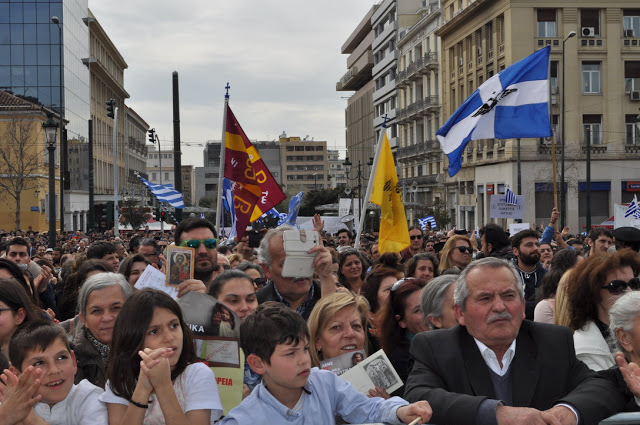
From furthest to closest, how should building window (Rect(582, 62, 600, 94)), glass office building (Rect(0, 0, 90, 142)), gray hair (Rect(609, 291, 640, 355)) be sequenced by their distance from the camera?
glass office building (Rect(0, 0, 90, 142)), building window (Rect(582, 62, 600, 94)), gray hair (Rect(609, 291, 640, 355))

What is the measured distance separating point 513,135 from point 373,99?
261ft

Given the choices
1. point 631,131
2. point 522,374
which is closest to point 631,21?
point 631,131

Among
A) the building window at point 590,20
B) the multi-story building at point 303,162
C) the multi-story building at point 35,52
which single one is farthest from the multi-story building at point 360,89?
the multi-story building at point 303,162

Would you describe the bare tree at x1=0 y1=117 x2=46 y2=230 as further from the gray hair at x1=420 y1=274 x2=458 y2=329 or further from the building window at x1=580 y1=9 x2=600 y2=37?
the gray hair at x1=420 y1=274 x2=458 y2=329

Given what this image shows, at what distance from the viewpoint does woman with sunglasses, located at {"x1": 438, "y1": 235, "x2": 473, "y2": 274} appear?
10031 mm

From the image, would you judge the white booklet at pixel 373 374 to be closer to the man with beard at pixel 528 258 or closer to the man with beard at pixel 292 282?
the man with beard at pixel 292 282

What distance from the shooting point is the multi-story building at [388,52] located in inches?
3085

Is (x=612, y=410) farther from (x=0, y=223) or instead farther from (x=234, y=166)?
(x=0, y=223)

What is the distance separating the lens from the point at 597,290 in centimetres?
513

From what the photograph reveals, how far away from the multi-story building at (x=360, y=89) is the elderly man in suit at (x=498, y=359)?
88665 mm

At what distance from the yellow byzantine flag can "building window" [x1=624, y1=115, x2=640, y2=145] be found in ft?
139

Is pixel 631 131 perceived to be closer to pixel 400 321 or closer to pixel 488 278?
pixel 400 321

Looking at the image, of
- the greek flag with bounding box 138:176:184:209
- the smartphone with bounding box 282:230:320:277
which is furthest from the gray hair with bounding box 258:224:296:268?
the greek flag with bounding box 138:176:184:209

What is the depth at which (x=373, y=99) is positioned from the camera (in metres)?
91.2
